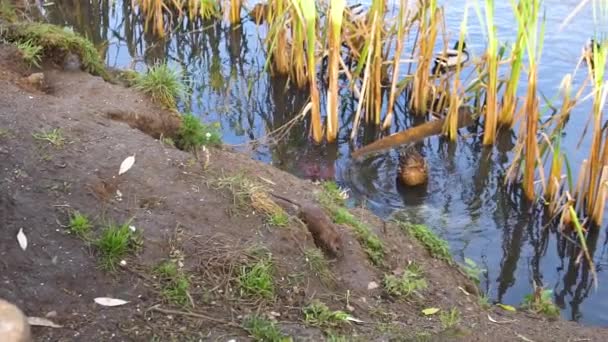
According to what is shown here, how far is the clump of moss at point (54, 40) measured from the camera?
4785mm

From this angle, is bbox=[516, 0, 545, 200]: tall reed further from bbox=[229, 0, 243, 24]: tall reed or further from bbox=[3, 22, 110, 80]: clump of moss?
bbox=[229, 0, 243, 24]: tall reed

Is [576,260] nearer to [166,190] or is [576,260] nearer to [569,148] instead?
[569,148]

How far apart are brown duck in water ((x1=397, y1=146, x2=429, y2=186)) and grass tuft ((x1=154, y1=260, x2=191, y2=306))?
3.09 metres

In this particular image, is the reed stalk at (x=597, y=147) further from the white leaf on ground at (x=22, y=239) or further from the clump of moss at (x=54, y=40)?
the white leaf on ground at (x=22, y=239)

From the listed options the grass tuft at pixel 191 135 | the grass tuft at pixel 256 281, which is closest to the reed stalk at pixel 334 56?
the grass tuft at pixel 191 135

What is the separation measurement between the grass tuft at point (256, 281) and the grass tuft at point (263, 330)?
21cm

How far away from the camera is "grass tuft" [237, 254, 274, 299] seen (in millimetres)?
3111

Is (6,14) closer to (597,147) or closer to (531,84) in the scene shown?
(531,84)

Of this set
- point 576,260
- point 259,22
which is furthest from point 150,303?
point 259,22

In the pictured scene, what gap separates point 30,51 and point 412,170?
2.97 metres

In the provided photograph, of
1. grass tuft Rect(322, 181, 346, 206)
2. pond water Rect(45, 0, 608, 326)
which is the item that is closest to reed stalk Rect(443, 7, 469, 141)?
pond water Rect(45, 0, 608, 326)

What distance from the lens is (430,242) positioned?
452 centimetres

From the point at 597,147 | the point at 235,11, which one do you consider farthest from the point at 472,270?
the point at 235,11

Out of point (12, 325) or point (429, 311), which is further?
point (429, 311)
